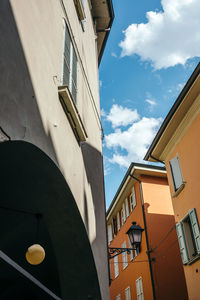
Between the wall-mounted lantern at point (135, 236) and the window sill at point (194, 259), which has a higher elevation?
the wall-mounted lantern at point (135, 236)


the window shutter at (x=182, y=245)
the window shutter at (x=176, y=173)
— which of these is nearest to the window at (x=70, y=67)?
the window shutter at (x=176, y=173)

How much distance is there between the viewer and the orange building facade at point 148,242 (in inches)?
596

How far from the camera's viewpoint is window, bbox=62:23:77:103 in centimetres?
537

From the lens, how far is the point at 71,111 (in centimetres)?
485

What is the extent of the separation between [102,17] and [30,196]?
8.11 m

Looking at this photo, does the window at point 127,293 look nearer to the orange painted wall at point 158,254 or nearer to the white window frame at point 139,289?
the orange painted wall at point 158,254

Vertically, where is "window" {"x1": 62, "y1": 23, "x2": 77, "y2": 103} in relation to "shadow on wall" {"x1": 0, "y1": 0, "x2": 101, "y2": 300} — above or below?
above

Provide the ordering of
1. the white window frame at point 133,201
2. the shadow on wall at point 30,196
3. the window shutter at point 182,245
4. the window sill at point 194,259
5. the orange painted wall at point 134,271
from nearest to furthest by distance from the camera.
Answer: the shadow on wall at point 30,196 → the window sill at point 194,259 → the window shutter at point 182,245 → the orange painted wall at point 134,271 → the white window frame at point 133,201

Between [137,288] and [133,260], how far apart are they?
1.43 m

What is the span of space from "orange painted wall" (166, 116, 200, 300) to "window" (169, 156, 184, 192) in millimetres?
247

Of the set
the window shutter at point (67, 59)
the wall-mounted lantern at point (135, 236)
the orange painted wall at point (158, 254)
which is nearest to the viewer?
the window shutter at point (67, 59)

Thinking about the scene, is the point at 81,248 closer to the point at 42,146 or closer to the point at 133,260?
the point at 42,146

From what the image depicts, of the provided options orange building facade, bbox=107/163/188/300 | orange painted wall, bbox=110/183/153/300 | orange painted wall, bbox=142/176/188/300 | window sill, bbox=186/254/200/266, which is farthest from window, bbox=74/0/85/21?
orange painted wall, bbox=110/183/153/300

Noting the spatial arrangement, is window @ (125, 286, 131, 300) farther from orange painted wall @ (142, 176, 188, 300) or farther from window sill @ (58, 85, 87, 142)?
window sill @ (58, 85, 87, 142)
